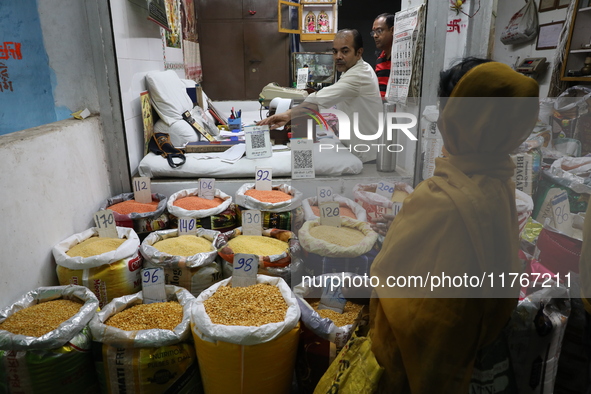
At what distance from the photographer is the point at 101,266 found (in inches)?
63.9

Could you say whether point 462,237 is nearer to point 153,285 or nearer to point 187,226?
point 153,285

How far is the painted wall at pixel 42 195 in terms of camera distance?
1443 mm

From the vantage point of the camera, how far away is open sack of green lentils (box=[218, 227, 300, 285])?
5.37 feet

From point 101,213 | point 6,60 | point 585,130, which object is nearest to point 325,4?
point 585,130

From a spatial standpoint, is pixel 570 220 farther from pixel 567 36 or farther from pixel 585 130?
pixel 567 36

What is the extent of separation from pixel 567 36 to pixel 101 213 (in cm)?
430

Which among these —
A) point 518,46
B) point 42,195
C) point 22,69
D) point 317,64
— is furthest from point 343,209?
point 518,46

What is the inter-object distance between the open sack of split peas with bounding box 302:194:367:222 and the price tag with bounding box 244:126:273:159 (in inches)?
34.1

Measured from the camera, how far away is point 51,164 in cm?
173

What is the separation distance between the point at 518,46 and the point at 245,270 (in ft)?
16.8

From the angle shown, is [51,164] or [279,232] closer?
[51,164]

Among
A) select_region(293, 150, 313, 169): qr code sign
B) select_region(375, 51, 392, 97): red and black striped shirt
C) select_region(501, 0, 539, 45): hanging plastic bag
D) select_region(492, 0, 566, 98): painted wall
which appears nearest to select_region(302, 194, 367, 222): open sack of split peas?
select_region(293, 150, 313, 169): qr code sign

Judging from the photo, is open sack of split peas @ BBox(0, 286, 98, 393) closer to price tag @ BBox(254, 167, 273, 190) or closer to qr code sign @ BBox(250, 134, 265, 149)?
price tag @ BBox(254, 167, 273, 190)

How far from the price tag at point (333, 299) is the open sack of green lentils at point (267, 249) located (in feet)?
0.59
